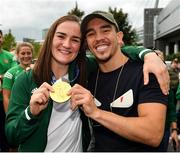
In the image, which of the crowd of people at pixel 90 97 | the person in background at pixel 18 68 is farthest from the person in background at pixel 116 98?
the person in background at pixel 18 68

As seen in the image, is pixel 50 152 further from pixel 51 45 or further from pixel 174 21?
pixel 174 21

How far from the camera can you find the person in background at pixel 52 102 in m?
2.46

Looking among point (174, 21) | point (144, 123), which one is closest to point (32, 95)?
point (144, 123)

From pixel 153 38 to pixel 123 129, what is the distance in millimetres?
65739

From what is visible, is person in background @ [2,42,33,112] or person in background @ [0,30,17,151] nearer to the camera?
person in background @ [2,42,33,112]

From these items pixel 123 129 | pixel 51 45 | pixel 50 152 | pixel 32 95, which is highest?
pixel 51 45

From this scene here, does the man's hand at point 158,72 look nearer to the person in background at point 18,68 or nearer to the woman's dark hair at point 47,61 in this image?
the woman's dark hair at point 47,61

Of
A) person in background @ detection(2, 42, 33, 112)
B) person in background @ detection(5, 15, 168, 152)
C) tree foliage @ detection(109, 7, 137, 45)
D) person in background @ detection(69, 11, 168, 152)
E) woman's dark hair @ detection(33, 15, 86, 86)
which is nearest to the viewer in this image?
person in background @ detection(69, 11, 168, 152)

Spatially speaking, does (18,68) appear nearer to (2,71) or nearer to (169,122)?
(2,71)

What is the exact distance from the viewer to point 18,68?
6160 mm

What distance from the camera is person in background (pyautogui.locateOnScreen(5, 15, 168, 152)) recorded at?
2459 mm

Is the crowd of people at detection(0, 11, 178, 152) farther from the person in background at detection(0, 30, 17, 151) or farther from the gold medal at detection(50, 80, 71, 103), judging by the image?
the person in background at detection(0, 30, 17, 151)

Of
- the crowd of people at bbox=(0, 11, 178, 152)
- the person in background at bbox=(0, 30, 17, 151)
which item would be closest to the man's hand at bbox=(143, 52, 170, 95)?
the crowd of people at bbox=(0, 11, 178, 152)

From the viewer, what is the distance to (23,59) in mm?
6316
